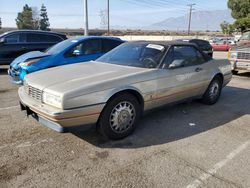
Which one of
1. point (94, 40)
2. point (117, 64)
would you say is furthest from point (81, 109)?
point (94, 40)

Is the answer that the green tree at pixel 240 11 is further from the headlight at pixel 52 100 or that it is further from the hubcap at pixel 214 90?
the headlight at pixel 52 100

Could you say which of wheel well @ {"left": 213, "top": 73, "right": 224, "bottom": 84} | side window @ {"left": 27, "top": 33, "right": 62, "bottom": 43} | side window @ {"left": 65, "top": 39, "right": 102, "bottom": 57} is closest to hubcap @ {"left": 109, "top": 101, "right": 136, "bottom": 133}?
wheel well @ {"left": 213, "top": 73, "right": 224, "bottom": 84}

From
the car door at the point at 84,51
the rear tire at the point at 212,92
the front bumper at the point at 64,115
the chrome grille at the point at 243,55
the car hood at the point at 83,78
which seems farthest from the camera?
the chrome grille at the point at 243,55

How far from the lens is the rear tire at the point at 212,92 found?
5.59 meters

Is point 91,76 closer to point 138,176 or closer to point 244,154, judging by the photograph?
point 138,176

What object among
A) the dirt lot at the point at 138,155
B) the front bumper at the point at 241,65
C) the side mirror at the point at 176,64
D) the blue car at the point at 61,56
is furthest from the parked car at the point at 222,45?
the side mirror at the point at 176,64

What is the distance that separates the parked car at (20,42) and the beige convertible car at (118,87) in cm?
634

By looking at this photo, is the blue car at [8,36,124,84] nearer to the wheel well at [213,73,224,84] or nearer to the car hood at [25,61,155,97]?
the car hood at [25,61,155,97]

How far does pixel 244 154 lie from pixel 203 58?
2.51 meters

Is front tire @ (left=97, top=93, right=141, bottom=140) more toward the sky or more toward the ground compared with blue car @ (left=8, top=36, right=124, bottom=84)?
more toward the ground

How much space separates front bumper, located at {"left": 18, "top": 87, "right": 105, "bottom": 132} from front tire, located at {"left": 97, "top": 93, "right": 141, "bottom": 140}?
6.0 inches

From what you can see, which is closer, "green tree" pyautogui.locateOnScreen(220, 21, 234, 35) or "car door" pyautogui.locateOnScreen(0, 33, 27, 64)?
"car door" pyautogui.locateOnScreen(0, 33, 27, 64)

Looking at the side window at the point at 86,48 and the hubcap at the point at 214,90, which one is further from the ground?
the side window at the point at 86,48

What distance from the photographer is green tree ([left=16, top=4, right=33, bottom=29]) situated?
3241 inches
